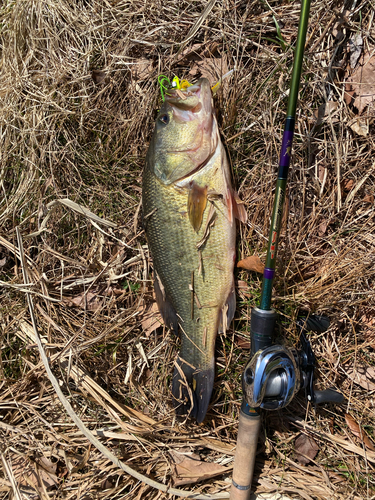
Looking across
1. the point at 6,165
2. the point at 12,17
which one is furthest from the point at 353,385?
the point at 12,17

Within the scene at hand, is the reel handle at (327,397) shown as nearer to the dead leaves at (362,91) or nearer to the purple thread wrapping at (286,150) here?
the purple thread wrapping at (286,150)

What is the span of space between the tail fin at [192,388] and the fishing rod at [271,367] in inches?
10.9

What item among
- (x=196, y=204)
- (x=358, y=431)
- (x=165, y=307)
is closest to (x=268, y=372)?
(x=165, y=307)

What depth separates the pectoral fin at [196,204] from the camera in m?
2.18

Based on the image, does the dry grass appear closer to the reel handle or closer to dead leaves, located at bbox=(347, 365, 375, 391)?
dead leaves, located at bbox=(347, 365, 375, 391)

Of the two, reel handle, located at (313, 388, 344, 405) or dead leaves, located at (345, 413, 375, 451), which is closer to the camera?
reel handle, located at (313, 388, 344, 405)

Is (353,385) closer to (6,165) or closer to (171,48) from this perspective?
(171,48)

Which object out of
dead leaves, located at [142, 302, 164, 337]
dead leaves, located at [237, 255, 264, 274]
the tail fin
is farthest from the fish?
dead leaves, located at [142, 302, 164, 337]

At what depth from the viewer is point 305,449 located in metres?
2.36

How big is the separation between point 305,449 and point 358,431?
375mm

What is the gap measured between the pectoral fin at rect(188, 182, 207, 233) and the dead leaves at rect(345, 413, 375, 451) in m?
1.67

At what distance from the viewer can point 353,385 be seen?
93.9 inches

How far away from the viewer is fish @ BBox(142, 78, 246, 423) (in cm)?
219

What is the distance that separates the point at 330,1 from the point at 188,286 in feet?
6.86
